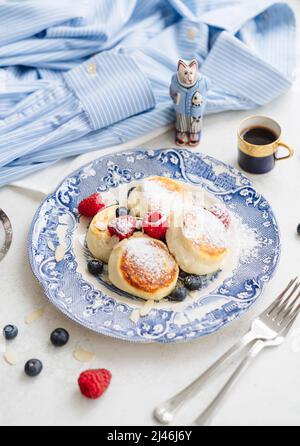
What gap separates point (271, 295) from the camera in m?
1.32

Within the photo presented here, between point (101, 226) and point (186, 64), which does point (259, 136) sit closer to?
point (186, 64)

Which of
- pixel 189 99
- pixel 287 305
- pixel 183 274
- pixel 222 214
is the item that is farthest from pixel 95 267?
pixel 189 99

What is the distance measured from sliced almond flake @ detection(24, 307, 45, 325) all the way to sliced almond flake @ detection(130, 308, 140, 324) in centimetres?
21

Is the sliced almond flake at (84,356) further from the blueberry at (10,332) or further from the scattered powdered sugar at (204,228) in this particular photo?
the scattered powdered sugar at (204,228)

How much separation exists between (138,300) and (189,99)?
0.60 meters

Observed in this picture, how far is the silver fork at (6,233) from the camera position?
4.67 feet

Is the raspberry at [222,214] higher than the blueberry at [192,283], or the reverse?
the raspberry at [222,214]

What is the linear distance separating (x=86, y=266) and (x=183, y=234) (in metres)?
0.24

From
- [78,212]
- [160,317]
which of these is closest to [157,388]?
[160,317]

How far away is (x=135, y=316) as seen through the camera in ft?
4.07

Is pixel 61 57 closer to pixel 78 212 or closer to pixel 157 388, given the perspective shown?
pixel 78 212

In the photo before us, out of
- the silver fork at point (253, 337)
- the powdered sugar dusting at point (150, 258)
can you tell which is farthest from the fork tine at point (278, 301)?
the powdered sugar dusting at point (150, 258)

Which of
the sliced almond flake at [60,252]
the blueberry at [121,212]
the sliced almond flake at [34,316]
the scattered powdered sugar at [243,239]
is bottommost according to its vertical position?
the sliced almond flake at [34,316]

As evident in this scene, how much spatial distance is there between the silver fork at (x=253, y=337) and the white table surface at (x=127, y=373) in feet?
0.08
